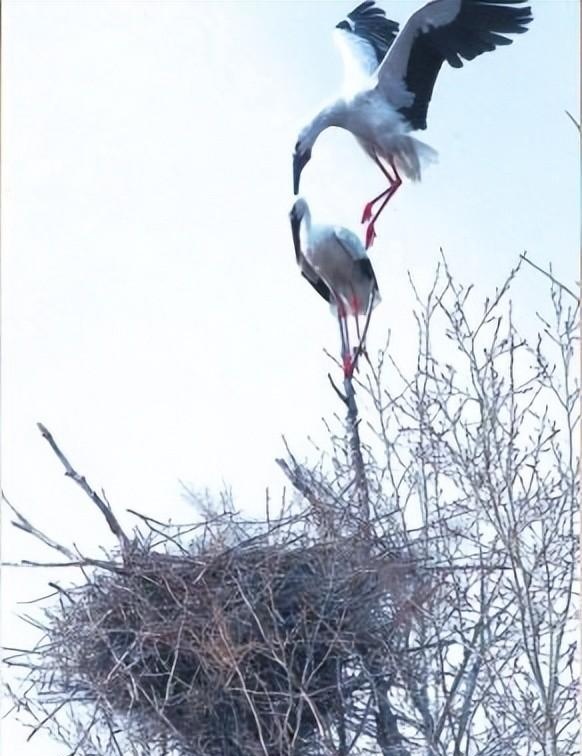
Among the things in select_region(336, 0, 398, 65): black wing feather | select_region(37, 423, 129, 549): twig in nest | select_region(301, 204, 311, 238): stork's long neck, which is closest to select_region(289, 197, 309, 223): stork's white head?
select_region(301, 204, 311, 238): stork's long neck

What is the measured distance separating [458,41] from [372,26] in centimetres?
28

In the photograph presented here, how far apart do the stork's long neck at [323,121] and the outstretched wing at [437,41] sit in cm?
12

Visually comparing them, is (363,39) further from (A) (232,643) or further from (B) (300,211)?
(A) (232,643)

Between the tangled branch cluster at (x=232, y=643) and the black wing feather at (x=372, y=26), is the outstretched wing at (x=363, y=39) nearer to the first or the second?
the black wing feather at (x=372, y=26)

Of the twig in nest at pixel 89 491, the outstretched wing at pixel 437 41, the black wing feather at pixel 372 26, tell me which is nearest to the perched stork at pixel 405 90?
the outstretched wing at pixel 437 41

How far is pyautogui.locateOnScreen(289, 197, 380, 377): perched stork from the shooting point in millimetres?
4059

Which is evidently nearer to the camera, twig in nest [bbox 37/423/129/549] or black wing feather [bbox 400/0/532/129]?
twig in nest [bbox 37/423/129/549]

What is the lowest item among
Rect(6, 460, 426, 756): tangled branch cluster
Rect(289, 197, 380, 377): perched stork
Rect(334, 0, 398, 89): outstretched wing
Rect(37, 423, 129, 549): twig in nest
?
Rect(6, 460, 426, 756): tangled branch cluster

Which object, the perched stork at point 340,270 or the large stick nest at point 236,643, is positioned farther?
the perched stork at point 340,270

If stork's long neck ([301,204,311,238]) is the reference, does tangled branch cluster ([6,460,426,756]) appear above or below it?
below

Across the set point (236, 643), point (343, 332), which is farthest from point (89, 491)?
A: point (343, 332)

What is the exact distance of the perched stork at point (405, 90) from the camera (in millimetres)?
4074

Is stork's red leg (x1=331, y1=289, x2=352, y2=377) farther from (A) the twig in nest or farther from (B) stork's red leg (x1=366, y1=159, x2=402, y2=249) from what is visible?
(A) the twig in nest

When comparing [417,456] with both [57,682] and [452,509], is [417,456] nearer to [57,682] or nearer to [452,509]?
[452,509]
